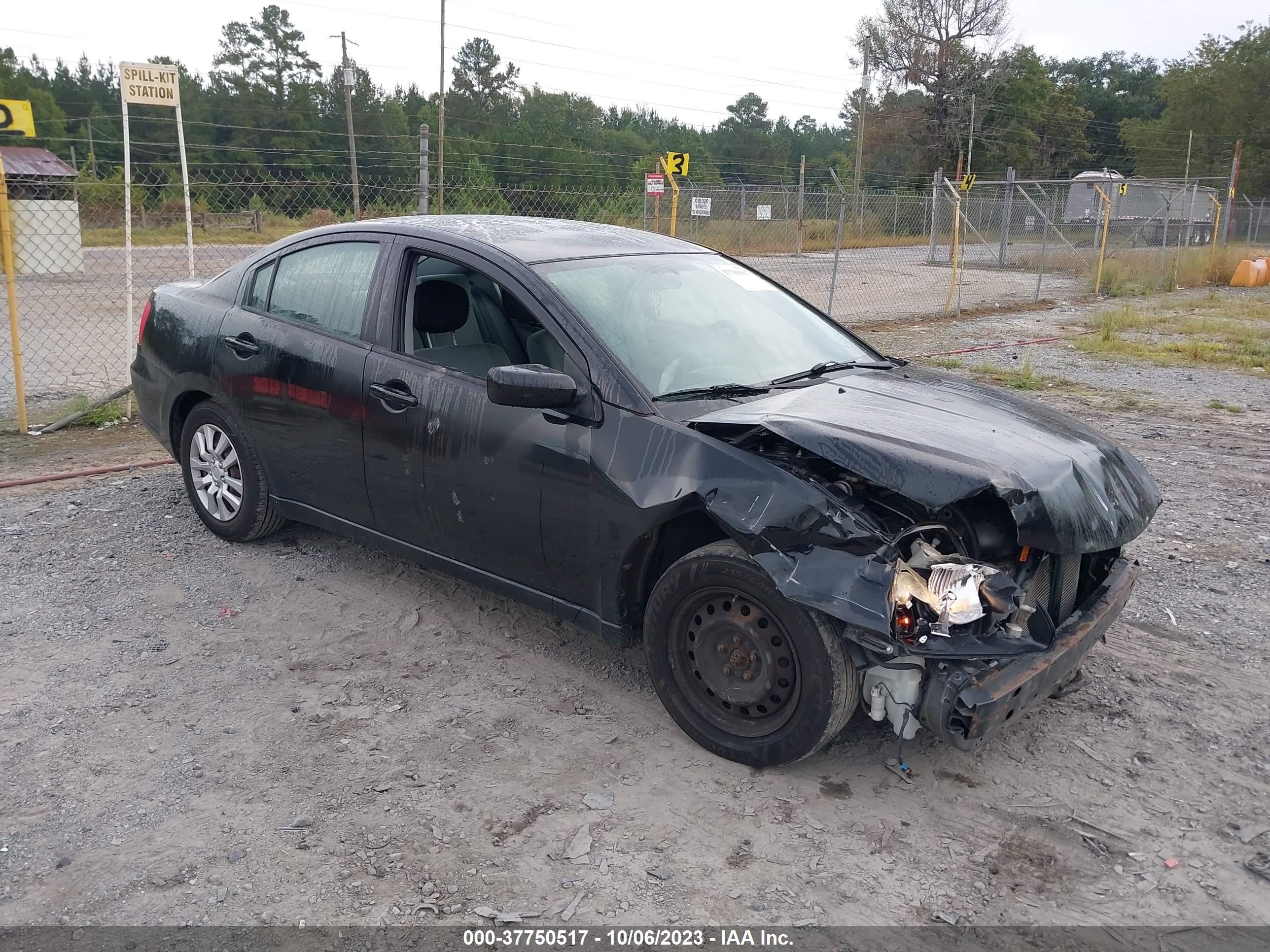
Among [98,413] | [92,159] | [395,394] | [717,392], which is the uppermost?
[92,159]

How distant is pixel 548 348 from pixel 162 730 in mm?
1993

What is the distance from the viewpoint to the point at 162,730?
12.0 feet

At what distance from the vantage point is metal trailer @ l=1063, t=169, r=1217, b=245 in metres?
24.5

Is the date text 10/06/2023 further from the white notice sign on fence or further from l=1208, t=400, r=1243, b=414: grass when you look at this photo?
l=1208, t=400, r=1243, b=414: grass


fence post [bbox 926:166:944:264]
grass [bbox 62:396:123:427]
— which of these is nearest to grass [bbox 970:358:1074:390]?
grass [bbox 62:396:123:427]

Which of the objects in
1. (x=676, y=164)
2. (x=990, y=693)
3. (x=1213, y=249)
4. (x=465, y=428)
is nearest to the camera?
(x=990, y=693)

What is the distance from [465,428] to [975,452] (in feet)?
6.19

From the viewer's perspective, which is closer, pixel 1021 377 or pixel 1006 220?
pixel 1021 377

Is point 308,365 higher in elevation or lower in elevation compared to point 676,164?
lower

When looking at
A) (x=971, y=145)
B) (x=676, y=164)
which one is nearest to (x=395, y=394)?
(x=676, y=164)

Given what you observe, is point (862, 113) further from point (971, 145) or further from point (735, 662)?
point (735, 662)

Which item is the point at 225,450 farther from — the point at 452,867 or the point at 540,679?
the point at 452,867

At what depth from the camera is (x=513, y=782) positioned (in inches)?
133

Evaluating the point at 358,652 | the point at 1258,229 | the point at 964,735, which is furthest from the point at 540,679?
the point at 1258,229
